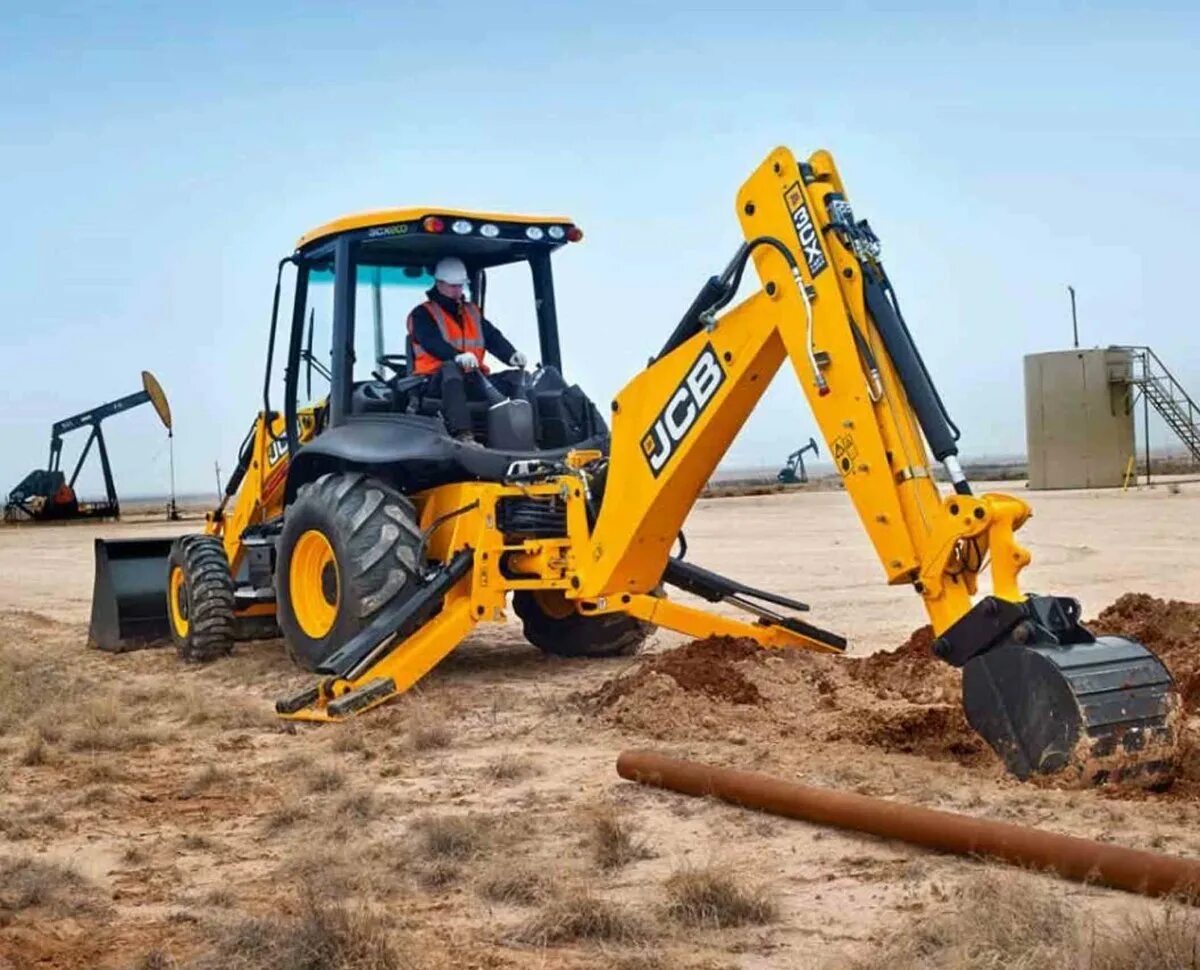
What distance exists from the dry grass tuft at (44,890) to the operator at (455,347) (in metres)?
4.99

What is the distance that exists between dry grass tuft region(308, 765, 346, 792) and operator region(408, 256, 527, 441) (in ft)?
11.1

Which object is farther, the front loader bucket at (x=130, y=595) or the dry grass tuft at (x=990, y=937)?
the front loader bucket at (x=130, y=595)

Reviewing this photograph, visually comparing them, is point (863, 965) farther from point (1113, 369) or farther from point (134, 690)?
point (1113, 369)

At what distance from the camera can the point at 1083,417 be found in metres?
34.5

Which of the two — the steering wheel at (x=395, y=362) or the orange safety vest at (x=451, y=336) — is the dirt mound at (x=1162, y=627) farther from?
the steering wheel at (x=395, y=362)

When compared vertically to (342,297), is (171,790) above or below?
below

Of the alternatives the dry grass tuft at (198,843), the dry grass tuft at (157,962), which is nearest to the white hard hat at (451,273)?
the dry grass tuft at (198,843)

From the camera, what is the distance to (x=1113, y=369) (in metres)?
34.7

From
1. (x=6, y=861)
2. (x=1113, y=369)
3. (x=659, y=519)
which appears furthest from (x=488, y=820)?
(x=1113, y=369)

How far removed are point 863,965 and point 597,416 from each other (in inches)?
275

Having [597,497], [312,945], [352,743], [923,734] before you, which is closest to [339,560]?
[597,497]

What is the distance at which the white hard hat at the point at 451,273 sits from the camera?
423 inches

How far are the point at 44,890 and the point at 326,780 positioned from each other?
1.87 meters

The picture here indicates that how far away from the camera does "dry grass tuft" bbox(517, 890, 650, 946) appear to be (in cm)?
459
